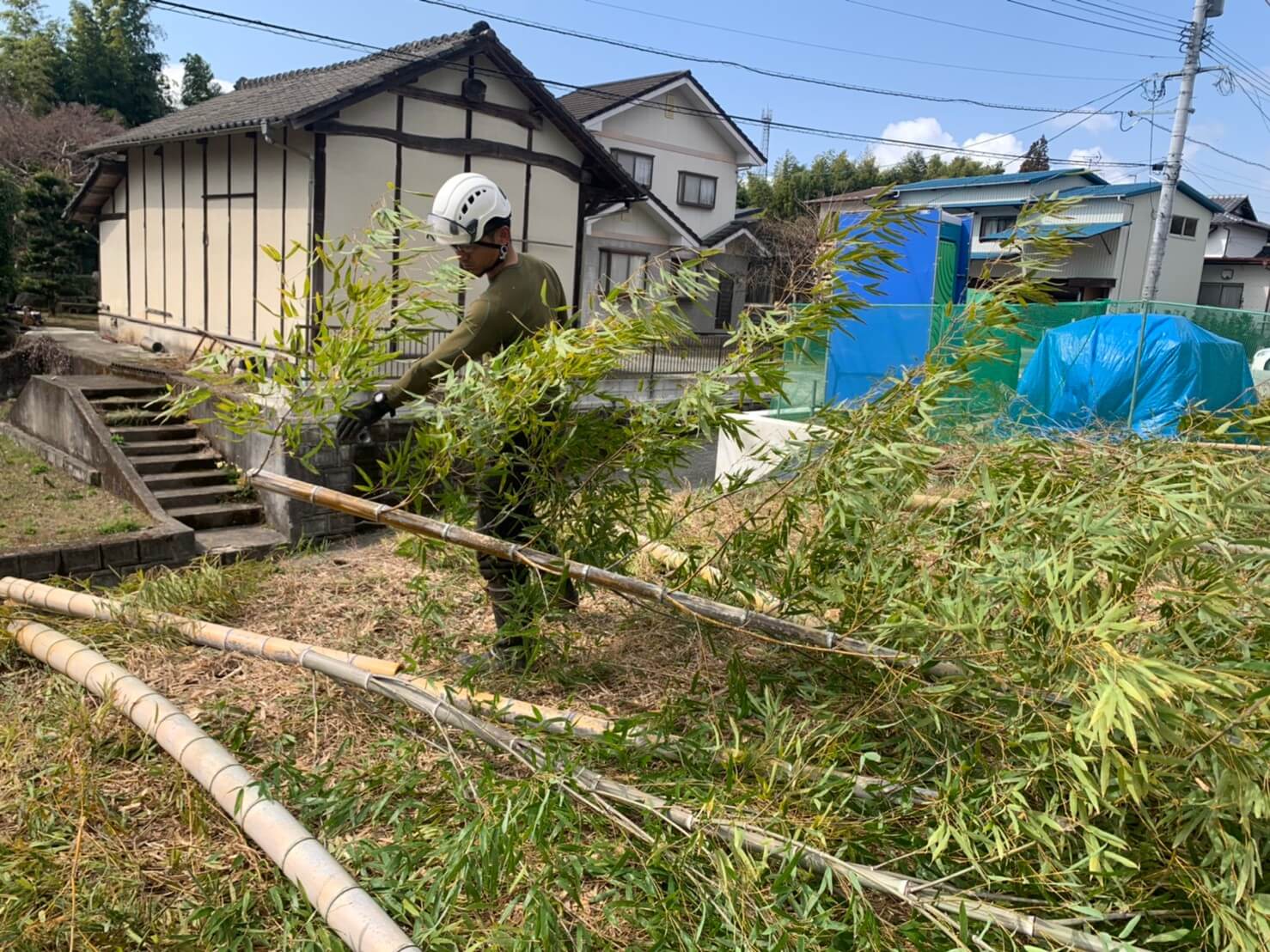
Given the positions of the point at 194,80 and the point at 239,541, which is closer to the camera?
the point at 239,541

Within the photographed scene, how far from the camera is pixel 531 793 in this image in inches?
88.4

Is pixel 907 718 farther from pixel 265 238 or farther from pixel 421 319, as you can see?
pixel 265 238

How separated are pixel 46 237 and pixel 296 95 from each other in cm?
1248

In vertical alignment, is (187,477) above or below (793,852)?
below

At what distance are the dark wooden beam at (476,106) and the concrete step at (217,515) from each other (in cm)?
622

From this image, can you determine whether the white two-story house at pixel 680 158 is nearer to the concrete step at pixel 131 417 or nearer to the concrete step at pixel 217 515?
the concrete step at pixel 131 417

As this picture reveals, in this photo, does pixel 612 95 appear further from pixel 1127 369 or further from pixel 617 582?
pixel 617 582

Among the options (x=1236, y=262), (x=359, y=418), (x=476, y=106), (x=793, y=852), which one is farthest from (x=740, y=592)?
(x=1236, y=262)

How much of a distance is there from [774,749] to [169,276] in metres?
15.2

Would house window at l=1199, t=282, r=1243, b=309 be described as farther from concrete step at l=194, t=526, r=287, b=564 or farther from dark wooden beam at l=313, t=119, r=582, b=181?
concrete step at l=194, t=526, r=287, b=564

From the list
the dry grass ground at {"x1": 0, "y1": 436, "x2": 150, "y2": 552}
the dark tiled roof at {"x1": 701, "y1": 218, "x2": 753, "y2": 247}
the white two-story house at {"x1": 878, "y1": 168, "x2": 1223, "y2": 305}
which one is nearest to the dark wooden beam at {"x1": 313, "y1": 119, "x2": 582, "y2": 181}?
the dry grass ground at {"x1": 0, "y1": 436, "x2": 150, "y2": 552}

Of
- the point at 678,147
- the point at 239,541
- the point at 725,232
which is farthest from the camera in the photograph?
the point at 678,147

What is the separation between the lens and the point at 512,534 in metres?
3.45

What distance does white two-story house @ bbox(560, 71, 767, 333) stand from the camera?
23.1 m
